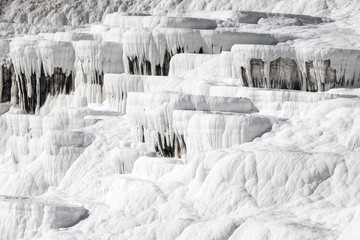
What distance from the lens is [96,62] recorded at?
39.1 m

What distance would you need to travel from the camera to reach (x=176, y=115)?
94.6 feet

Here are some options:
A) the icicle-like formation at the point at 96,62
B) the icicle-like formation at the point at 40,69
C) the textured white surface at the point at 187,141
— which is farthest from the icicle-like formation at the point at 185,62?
the icicle-like formation at the point at 40,69

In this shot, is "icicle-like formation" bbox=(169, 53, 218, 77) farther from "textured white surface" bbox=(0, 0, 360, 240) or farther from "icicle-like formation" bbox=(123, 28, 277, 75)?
"icicle-like formation" bbox=(123, 28, 277, 75)

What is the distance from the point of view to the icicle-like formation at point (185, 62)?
35.8m

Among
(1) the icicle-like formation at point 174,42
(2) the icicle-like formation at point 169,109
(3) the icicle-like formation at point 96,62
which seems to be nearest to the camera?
(2) the icicle-like formation at point 169,109

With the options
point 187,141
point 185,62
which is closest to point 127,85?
point 185,62

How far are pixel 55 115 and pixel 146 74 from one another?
3142 millimetres

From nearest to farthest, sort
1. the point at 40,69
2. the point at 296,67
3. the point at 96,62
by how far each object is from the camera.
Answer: the point at 296,67
the point at 96,62
the point at 40,69

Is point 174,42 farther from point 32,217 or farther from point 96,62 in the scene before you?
point 32,217

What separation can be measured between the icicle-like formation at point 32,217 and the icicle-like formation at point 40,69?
13.5 meters

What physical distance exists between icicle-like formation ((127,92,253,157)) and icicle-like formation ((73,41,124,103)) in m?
8.25

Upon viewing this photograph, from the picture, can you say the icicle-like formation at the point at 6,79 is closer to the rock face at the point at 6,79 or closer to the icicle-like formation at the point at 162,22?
the rock face at the point at 6,79

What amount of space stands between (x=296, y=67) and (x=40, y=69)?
1224 cm

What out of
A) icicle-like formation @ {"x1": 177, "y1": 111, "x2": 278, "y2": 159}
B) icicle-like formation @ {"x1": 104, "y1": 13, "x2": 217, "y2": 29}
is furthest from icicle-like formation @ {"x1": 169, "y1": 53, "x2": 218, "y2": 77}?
icicle-like formation @ {"x1": 177, "y1": 111, "x2": 278, "y2": 159}
